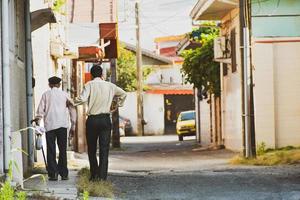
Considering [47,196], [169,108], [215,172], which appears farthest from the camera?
[169,108]

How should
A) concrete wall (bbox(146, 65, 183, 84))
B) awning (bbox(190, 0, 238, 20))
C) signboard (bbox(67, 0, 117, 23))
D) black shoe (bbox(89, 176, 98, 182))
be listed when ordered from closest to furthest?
black shoe (bbox(89, 176, 98, 182)), signboard (bbox(67, 0, 117, 23)), awning (bbox(190, 0, 238, 20)), concrete wall (bbox(146, 65, 183, 84))

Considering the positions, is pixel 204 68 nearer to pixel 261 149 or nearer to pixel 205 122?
pixel 205 122

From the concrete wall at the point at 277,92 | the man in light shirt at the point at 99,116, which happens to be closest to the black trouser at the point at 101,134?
the man in light shirt at the point at 99,116

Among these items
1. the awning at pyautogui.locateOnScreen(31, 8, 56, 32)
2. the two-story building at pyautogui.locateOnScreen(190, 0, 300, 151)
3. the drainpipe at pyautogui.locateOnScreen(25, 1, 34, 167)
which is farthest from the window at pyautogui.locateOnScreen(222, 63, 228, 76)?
the drainpipe at pyautogui.locateOnScreen(25, 1, 34, 167)

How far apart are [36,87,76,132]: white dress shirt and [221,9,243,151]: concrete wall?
1045cm

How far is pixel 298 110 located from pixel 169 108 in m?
37.2

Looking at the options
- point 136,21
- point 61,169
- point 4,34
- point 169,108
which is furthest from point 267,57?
point 169,108

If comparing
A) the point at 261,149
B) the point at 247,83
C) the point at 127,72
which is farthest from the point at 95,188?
the point at 127,72

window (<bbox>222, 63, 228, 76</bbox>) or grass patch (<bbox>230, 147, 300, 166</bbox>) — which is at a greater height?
window (<bbox>222, 63, 228, 76</bbox>)

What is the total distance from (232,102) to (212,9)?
114 inches

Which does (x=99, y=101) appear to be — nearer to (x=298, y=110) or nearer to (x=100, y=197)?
(x=100, y=197)

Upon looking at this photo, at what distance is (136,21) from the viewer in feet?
166

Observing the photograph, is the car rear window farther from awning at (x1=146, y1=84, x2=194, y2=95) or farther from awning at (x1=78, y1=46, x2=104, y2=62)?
awning at (x1=78, y1=46, x2=104, y2=62)

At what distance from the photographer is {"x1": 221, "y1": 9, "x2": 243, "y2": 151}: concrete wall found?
76.6 feet
